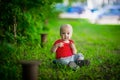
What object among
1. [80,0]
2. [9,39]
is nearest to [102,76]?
[9,39]

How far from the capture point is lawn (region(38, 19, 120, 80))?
5.01 meters

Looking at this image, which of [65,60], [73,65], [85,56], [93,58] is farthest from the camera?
[85,56]

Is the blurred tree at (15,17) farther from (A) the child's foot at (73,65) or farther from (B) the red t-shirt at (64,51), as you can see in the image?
(A) the child's foot at (73,65)

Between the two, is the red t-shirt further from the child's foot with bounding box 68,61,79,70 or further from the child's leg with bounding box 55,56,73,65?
the child's foot with bounding box 68,61,79,70

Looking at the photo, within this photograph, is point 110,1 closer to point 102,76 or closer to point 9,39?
point 9,39

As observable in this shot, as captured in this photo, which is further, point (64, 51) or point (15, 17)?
point (15, 17)

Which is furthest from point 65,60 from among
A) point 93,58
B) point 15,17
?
point 15,17

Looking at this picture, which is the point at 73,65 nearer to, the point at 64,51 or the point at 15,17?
the point at 64,51

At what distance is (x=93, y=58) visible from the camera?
6.07 m

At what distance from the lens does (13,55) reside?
5.91m

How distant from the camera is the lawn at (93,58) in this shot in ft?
16.4

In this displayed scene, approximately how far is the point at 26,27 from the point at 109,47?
1708 millimetres

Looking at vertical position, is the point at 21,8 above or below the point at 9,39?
above

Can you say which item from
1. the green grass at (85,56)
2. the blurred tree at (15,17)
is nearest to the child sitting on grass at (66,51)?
the green grass at (85,56)
